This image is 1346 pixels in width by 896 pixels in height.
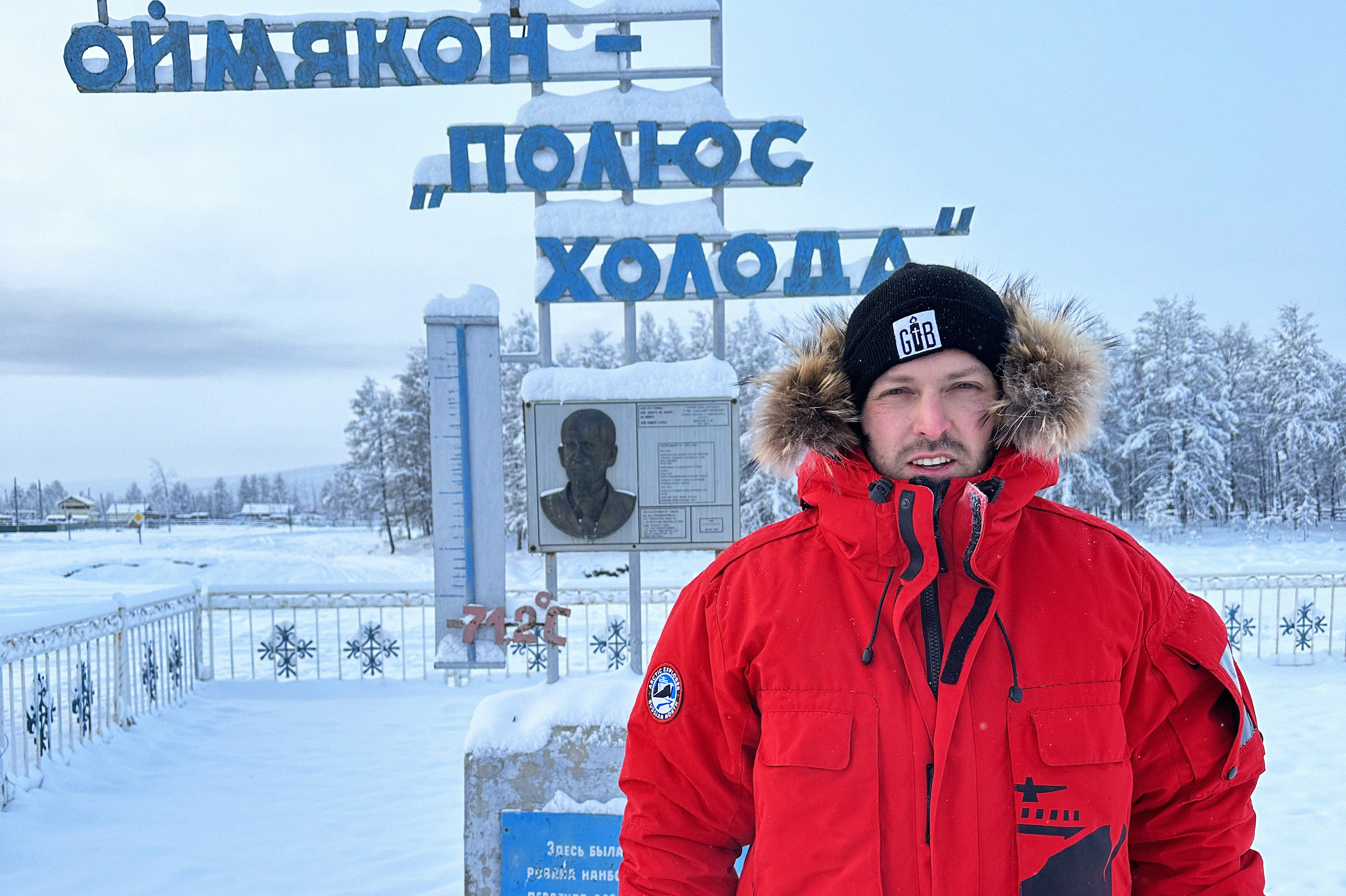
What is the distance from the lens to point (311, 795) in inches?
214

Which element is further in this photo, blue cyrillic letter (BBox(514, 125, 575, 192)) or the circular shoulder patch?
blue cyrillic letter (BBox(514, 125, 575, 192))

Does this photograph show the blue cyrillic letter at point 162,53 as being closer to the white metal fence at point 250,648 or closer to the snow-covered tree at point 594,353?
the white metal fence at point 250,648

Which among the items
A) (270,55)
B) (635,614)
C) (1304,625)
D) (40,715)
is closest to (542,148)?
(270,55)

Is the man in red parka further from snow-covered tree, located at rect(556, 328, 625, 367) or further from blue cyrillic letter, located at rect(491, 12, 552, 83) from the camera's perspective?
snow-covered tree, located at rect(556, 328, 625, 367)

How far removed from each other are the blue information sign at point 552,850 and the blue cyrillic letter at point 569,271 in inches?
99.9

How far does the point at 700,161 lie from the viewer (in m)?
3.99

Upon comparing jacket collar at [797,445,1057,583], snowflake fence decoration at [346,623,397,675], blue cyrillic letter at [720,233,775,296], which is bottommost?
snowflake fence decoration at [346,623,397,675]

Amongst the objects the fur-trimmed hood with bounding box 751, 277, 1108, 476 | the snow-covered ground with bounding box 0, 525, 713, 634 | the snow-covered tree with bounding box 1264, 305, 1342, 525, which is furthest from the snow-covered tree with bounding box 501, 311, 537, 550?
the snow-covered tree with bounding box 1264, 305, 1342, 525

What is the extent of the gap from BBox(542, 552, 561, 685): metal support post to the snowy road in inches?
57.6

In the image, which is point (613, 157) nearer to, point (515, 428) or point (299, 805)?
point (299, 805)

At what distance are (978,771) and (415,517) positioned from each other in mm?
41025

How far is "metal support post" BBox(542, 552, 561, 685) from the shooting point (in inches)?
153

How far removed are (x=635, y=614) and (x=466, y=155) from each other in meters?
2.62

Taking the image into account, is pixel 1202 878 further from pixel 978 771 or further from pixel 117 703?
pixel 117 703
